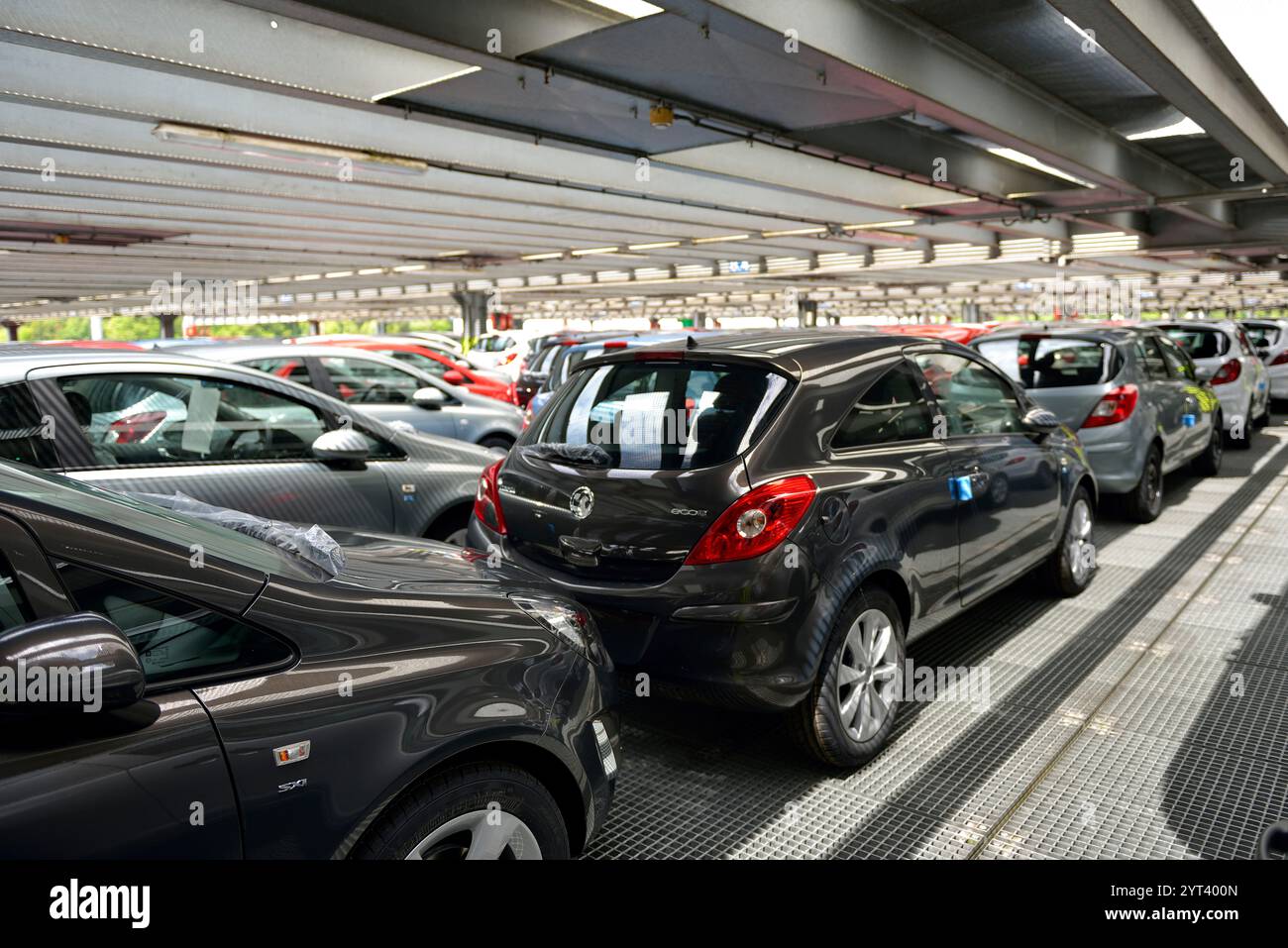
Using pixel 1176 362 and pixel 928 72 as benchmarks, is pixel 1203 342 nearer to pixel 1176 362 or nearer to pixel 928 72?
pixel 1176 362

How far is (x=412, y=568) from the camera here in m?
2.68

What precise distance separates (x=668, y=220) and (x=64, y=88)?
10903mm

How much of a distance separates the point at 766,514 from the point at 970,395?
2.04 m

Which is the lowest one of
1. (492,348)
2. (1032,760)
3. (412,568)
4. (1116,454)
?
(1032,760)

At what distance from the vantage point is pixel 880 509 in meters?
3.62

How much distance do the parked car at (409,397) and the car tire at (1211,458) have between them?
703 centimetres

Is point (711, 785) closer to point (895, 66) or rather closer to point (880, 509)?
point (880, 509)

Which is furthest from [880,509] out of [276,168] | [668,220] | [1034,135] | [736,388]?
[668,220]

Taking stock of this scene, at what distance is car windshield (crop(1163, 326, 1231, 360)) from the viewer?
11344mm

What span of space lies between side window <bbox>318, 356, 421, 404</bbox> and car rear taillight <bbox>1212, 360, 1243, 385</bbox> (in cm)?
911

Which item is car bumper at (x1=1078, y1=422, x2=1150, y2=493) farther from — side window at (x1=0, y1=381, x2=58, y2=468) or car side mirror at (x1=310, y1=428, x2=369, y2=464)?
side window at (x1=0, y1=381, x2=58, y2=468)

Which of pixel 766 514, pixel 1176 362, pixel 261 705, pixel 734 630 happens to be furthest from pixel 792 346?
pixel 1176 362

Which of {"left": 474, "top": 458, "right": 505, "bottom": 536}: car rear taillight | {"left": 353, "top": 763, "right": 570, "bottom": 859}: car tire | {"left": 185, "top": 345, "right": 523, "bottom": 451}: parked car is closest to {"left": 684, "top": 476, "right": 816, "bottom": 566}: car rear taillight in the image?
{"left": 474, "top": 458, "right": 505, "bottom": 536}: car rear taillight

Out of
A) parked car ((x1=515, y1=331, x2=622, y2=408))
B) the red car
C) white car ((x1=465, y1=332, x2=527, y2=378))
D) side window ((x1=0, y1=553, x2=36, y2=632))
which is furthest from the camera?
white car ((x1=465, y1=332, x2=527, y2=378))
